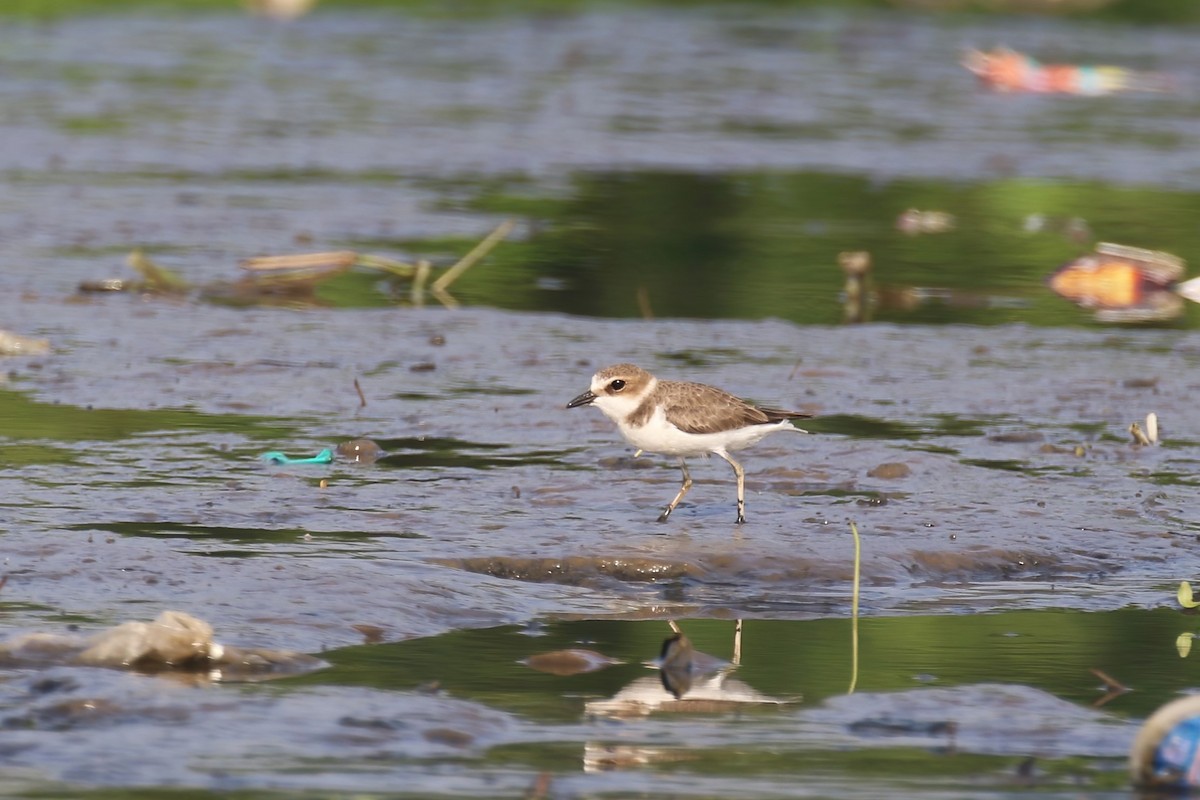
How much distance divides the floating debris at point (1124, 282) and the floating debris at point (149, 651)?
7656 millimetres

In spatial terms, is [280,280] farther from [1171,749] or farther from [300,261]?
[1171,749]

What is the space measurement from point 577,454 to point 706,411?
1.27 meters

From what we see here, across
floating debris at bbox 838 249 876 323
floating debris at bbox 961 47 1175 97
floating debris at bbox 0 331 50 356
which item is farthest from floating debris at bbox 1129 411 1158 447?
floating debris at bbox 961 47 1175 97

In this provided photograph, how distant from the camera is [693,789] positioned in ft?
15.0

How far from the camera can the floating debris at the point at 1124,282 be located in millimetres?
12078

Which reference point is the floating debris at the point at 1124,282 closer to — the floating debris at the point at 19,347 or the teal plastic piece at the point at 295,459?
the teal plastic piece at the point at 295,459

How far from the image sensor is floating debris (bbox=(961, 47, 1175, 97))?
20.9 metres

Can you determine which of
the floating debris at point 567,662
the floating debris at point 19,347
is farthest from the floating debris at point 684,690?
the floating debris at point 19,347

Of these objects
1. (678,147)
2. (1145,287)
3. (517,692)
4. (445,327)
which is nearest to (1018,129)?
(678,147)

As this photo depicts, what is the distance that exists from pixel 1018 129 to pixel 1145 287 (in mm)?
7149

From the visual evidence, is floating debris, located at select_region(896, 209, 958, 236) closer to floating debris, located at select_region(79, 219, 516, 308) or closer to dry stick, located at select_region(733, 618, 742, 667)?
floating debris, located at select_region(79, 219, 516, 308)

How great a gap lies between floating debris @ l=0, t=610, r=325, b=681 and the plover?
2161 millimetres

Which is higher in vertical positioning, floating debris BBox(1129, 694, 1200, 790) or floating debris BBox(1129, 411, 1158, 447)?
floating debris BBox(1129, 411, 1158, 447)

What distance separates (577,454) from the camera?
8.46 metres
